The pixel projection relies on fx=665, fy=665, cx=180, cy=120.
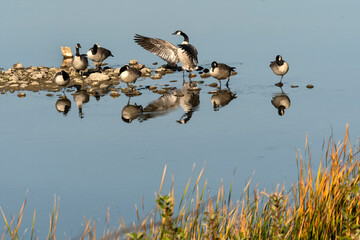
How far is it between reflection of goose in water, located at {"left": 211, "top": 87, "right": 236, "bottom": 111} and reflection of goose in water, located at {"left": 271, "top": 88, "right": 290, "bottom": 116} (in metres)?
1.00

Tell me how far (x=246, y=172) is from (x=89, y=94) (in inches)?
303

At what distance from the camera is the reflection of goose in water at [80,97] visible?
584 inches

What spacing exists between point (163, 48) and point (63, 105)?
562cm

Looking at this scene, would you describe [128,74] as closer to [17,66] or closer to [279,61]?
[279,61]

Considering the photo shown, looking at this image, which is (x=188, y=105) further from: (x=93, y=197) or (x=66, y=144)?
(x=93, y=197)

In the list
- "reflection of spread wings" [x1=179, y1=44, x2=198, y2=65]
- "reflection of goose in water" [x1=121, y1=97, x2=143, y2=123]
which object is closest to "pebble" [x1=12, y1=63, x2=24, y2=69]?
"reflection of spread wings" [x1=179, y1=44, x2=198, y2=65]

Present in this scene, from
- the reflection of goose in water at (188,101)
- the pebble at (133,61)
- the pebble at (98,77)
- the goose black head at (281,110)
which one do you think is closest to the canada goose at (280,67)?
the reflection of goose in water at (188,101)

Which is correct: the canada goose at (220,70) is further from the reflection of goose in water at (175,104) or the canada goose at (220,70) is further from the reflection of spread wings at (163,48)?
the reflection of spread wings at (163,48)

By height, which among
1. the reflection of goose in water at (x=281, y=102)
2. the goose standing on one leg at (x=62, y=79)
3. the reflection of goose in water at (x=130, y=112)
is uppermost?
the goose standing on one leg at (x=62, y=79)

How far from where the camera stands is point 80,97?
15.8 m

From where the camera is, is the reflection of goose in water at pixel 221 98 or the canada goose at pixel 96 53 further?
the canada goose at pixel 96 53

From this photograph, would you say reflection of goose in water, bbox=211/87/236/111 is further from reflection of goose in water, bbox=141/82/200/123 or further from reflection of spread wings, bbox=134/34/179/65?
reflection of spread wings, bbox=134/34/179/65

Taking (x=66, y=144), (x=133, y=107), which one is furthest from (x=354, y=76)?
(x=66, y=144)

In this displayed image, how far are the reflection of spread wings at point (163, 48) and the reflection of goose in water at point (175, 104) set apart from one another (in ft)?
10.8
